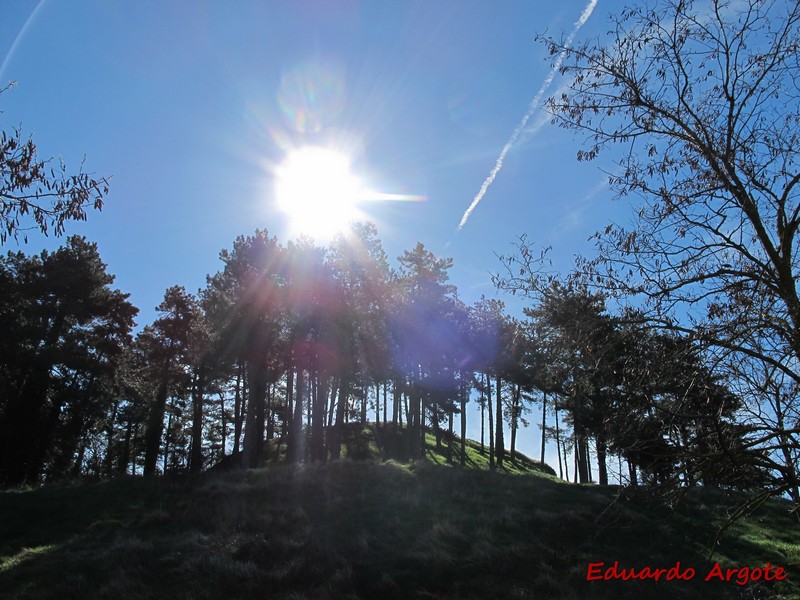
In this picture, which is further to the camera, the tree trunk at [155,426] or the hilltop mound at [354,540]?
→ the tree trunk at [155,426]

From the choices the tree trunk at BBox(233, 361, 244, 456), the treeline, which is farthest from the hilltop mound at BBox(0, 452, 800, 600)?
the tree trunk at BBox(233, 361, 244, 456)

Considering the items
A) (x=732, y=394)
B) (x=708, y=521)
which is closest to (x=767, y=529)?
(x=708, y=521)

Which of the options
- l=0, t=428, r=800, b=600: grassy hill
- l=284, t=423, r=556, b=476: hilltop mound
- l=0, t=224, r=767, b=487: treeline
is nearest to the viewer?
l=0, t=428, r=800, b=600: grassy hill

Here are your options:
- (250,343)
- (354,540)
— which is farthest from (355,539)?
(250,343)

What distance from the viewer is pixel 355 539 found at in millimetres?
14312

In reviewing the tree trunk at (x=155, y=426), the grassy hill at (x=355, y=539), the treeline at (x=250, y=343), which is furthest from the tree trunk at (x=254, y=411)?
the grassy hill at (x=355, y=539)

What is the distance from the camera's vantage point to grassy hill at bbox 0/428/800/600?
444 inches

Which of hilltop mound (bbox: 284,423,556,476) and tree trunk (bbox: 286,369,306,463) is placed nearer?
tree trunk (bbox: 286,369,306,463)

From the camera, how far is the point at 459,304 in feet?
113

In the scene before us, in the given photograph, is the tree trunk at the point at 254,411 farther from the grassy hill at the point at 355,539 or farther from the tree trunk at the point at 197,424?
the grassy hill at the point at 355,539

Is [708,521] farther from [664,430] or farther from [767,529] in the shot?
[664,430]

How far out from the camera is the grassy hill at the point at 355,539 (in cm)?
1128

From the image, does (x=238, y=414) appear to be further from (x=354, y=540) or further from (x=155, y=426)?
(x=354, y=540)

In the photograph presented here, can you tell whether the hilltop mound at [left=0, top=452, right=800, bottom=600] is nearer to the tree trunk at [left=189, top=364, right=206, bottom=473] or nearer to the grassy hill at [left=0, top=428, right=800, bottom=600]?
the grassy hill at [left=0, top=428, right=800, bottom=600]
